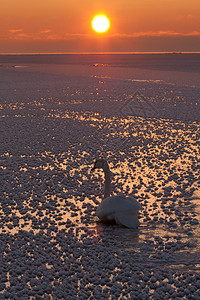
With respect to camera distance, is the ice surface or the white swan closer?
the ice surface

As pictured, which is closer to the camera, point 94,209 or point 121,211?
point 121,211

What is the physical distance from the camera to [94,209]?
1041 cm

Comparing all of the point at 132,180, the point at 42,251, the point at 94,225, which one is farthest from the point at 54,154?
the point at 42,251

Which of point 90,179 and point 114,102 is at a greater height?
point 114,102

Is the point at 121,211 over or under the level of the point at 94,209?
under

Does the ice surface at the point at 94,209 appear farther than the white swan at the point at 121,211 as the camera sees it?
No

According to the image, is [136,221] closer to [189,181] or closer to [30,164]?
[189,181]

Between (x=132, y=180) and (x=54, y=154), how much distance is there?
3949 mm

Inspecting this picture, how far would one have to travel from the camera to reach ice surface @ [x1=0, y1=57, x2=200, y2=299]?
723 cm

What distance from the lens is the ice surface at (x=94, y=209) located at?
23.7 ft

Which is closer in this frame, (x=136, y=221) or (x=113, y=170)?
(x=136, y=221)

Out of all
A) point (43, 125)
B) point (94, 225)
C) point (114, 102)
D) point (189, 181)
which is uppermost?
point (114, 102)

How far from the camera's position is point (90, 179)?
12.8 meters

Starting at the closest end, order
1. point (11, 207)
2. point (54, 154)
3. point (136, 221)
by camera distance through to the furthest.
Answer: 1. point (136, 221)
2. point (11, 207)
3. point (54, 154)
